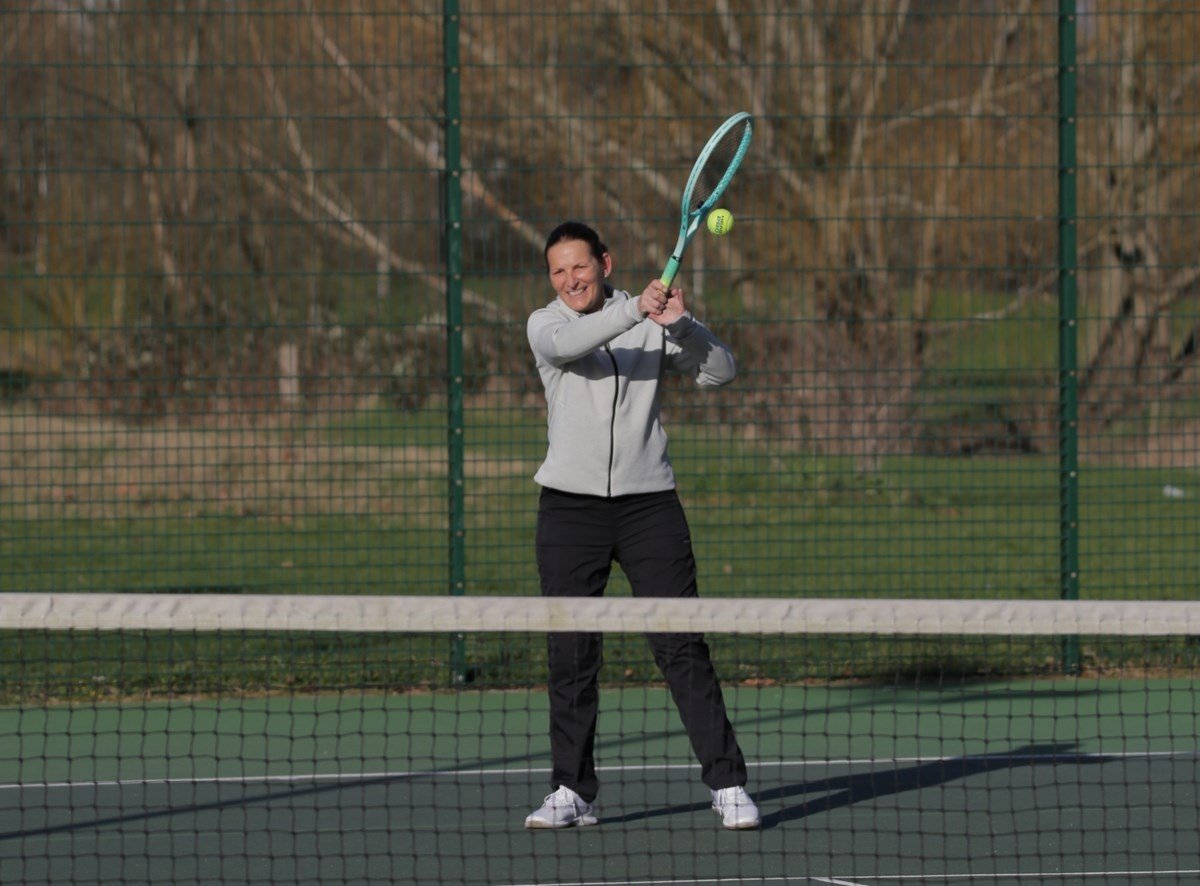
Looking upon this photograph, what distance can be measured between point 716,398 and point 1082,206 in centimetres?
275

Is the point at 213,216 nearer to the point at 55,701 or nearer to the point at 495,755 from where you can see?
the point at 55,701

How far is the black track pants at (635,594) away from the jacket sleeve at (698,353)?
391mm

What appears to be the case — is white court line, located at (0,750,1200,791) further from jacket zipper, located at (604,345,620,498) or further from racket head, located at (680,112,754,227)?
racket head, located at (680,112,754,227)

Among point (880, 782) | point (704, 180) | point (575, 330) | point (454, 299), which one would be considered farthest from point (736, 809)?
point (454, 299)

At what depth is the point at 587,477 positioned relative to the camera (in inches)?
218

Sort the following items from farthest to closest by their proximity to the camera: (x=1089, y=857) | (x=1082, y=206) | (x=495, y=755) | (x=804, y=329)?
(x=1082, y=206)
(x=804, y=329)
(x=495, y=755)
(x=1089, y=857)

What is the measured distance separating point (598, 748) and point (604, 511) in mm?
1754

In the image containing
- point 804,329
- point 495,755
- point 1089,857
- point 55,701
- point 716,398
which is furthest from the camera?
point 716,398

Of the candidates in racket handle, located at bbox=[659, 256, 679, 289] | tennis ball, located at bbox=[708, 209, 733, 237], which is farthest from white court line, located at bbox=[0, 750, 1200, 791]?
racket handle, located at bbox=[659, 256, 679, 289]

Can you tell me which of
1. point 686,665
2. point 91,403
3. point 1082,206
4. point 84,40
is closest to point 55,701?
point 91,403

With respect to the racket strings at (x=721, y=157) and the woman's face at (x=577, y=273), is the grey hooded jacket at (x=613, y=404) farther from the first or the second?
the racket strings at (x=721, y=157)

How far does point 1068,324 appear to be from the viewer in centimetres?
844

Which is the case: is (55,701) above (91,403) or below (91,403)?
below

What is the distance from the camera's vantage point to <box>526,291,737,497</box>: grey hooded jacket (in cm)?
552
